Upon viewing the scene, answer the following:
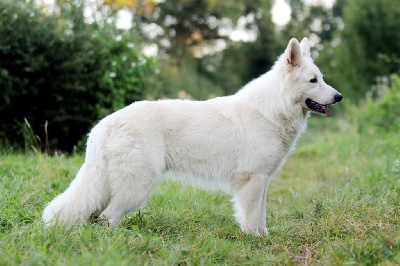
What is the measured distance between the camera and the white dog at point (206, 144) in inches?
138

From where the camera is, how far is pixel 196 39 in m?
28.7

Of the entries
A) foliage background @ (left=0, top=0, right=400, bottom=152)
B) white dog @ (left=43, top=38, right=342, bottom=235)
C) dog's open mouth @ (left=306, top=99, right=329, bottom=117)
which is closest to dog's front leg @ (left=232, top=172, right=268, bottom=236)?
white dog @ (left=43, top=38, right=342, bottom=235)

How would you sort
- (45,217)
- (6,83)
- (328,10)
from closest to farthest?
(45,217), (6,83), (328,10)

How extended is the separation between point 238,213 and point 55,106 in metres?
4.75

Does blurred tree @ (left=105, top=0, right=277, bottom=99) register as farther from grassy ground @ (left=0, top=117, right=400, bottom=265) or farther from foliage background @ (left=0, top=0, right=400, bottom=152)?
grassy ground @ (left=0, top=117, right=400, bottom=265)

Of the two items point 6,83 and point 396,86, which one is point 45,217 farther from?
point 396,86

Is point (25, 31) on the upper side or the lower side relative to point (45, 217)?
upper

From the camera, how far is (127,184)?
11.5 ft

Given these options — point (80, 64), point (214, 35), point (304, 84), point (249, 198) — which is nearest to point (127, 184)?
point (249, 198)

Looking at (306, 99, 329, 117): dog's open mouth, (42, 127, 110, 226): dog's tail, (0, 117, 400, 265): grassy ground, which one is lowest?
(0, 117, 400, 265): grassy ground

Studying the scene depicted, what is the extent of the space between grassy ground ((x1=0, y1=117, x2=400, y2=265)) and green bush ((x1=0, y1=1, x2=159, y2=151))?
5.32 ft

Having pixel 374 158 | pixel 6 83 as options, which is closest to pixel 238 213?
pixel 374 158

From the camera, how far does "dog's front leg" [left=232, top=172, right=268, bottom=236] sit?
3.93m

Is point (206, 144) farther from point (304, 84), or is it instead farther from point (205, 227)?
point (304, 84)
